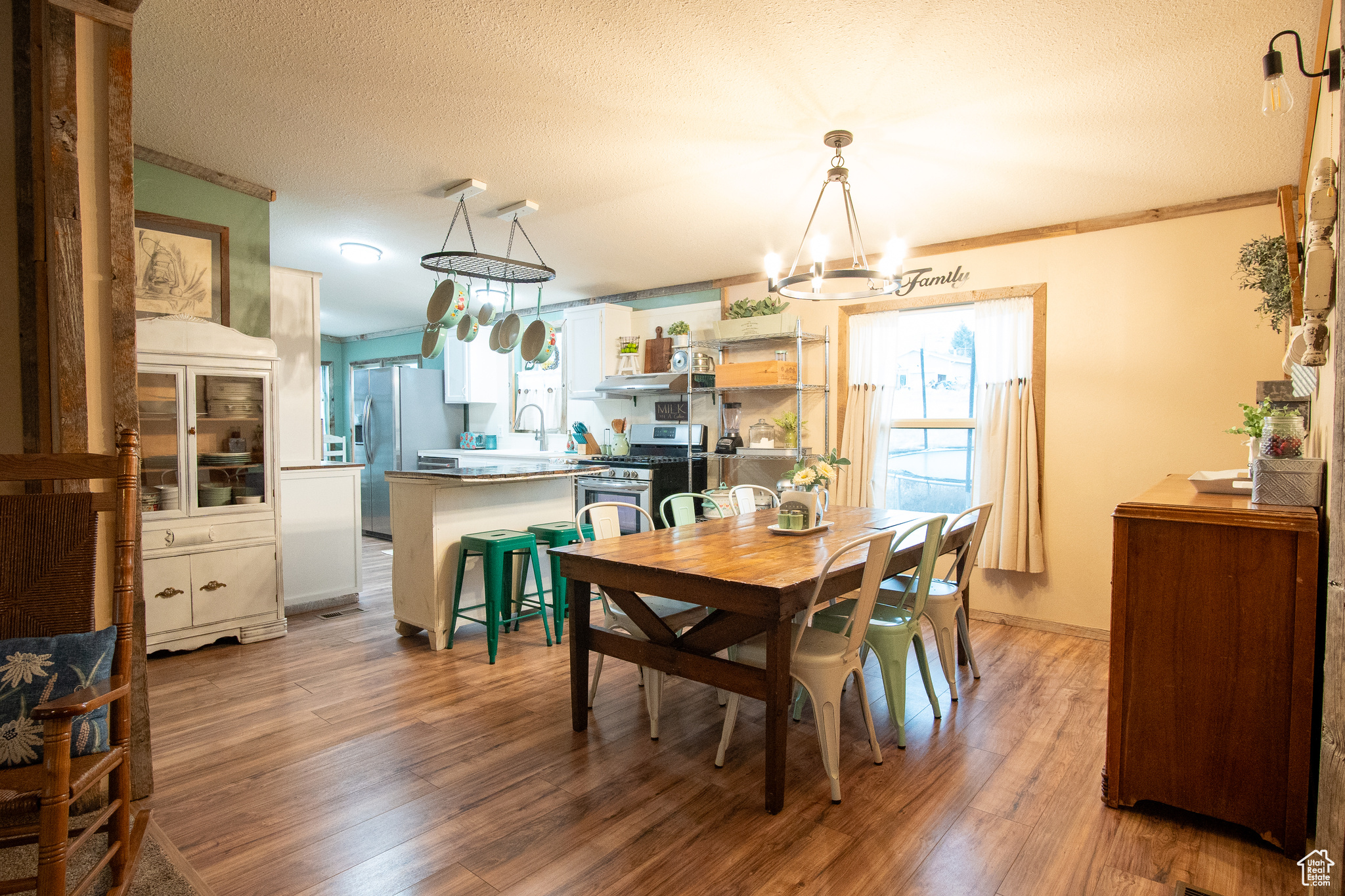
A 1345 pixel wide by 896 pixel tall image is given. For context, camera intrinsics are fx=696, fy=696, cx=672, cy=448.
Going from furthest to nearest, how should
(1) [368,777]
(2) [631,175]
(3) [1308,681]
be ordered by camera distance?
(2) [631,175]
(1) [368,777]
(3) [1308,681]

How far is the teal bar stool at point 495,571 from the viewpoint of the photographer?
11.8ft

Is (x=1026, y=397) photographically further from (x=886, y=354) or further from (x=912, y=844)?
(x=912, y=844)

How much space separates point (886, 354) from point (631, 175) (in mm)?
2270

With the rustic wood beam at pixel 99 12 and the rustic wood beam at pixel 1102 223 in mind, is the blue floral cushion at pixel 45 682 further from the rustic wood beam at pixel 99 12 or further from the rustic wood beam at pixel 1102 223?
the rustic wood beam at pixel 1102 223

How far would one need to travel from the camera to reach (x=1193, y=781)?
2.07 m

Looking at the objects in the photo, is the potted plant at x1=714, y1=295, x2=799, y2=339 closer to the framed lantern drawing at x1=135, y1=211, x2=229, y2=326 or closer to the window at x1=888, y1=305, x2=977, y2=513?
the window at x1=888, y1=305, x2=977, y2=513

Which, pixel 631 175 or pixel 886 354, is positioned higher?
pixel 631 175

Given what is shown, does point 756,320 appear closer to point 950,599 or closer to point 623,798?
point 950,599

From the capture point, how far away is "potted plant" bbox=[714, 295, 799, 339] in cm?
509

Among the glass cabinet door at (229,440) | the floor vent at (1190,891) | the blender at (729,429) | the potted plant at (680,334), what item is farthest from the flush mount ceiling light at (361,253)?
the floor vent at (1190,891)

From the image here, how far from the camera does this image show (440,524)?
149 inches

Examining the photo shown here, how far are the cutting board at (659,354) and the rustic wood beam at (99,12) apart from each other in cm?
404

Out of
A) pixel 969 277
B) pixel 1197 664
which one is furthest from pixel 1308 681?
pixel 969 277

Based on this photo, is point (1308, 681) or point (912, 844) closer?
point (1308, 681)
